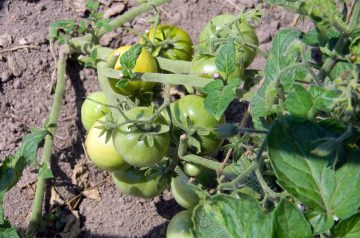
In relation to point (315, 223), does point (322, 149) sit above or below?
above

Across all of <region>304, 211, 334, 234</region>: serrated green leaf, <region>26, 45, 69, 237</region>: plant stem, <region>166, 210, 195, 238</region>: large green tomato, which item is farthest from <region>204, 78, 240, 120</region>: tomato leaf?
<region>26, 45, 69, 237</region>: plant stem

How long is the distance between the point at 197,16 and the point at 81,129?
2.83 feet

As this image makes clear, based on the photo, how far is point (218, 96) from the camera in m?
1.45

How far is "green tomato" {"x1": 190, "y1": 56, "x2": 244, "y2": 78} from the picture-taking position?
5.72 ft

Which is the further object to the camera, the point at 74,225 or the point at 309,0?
the point at 74,225

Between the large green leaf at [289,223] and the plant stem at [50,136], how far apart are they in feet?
4.19

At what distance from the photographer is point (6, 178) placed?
59.2 inches

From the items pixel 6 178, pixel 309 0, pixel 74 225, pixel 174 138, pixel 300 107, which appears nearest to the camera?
pixel 309 0

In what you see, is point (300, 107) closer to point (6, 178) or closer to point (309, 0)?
point (309, 0)

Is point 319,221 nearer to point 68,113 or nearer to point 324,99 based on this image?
point 324,99

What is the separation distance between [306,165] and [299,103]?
13 cm

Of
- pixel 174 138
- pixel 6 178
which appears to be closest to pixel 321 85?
pixel 174 138

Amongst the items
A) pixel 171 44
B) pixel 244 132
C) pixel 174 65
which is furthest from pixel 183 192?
pixel 244 132

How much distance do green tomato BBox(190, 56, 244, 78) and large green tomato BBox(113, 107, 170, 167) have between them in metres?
0.22
